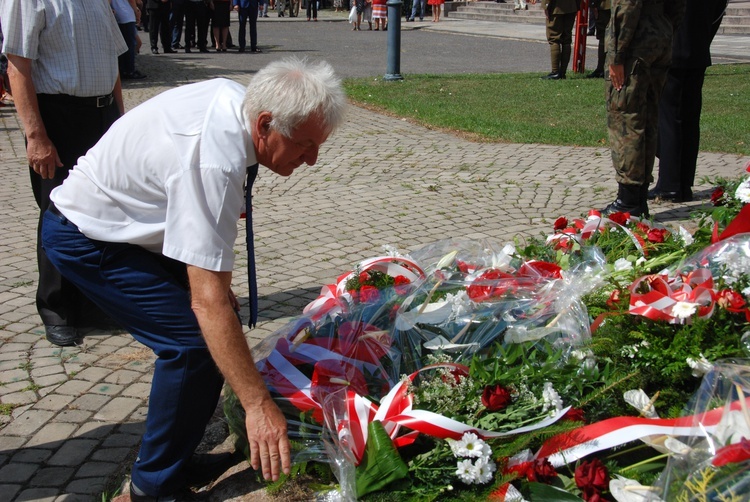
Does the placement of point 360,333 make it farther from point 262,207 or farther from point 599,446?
point 262,207

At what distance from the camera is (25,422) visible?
3.57 m

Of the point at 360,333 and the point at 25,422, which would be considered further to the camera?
the point at 25,422

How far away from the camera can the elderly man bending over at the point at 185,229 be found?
2.41 m

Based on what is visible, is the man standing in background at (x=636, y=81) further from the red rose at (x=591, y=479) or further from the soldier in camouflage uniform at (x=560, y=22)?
the soldier in camouflage uniform at (x=560, y=22)

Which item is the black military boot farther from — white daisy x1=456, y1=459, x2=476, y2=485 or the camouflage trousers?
white daisy x1=456, y1=459, x2=476, y2=485

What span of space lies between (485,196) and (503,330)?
4.02 metres

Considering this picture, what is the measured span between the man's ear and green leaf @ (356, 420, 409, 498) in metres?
1.01

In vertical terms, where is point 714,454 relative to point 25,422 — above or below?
above

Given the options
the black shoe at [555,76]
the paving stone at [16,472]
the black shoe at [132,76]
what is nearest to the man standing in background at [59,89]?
the paving stone at [16,472]

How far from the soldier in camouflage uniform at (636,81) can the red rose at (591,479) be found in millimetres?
3570

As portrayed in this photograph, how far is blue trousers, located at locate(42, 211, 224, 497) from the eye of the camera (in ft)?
8.71

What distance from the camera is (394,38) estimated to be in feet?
44.7

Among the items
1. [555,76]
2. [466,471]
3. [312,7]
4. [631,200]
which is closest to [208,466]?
[466,471]

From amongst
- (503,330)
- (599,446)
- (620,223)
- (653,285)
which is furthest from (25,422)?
(620,223)
